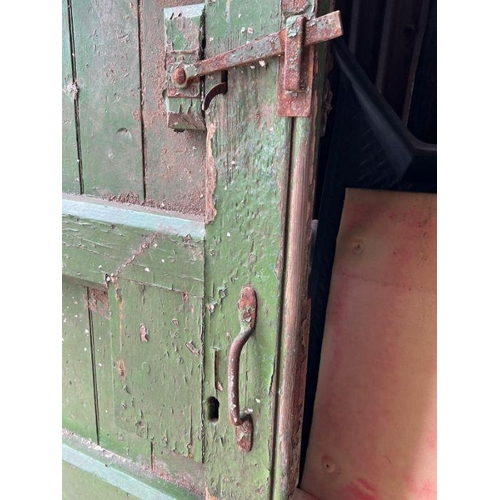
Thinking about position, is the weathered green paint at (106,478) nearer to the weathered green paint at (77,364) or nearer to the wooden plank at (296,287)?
the weathered green paint at (77,364)

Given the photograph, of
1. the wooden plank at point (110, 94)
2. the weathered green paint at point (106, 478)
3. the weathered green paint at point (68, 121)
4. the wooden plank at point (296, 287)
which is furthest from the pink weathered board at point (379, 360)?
the weathered green paint at point (68, 121)

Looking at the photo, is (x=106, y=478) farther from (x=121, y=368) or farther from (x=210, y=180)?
(x=210, y=180)

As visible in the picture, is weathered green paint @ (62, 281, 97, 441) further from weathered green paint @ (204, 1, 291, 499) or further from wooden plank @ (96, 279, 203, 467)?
weathered green paint @ (204, 1, 291, 499)

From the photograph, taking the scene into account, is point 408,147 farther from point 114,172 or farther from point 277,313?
point 114,172

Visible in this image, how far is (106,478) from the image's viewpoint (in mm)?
894

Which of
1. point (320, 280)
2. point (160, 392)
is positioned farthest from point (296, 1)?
point (160, 392)

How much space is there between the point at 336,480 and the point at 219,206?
0.55 meters

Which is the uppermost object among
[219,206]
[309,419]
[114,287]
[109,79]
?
[109,79]

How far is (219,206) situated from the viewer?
63 cm

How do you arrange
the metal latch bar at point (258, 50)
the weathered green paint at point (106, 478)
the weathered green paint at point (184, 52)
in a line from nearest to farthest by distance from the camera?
1. the metal latch bar at point (258, 50)
2. the weathered green paint at point (184, 52)
3. the weathered green paint at point (106, 478)

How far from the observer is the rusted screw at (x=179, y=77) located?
0.61m

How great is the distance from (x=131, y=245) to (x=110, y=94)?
0.83 feet

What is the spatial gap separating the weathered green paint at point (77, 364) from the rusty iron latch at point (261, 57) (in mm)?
437

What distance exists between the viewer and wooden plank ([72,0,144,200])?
688 millimetres
